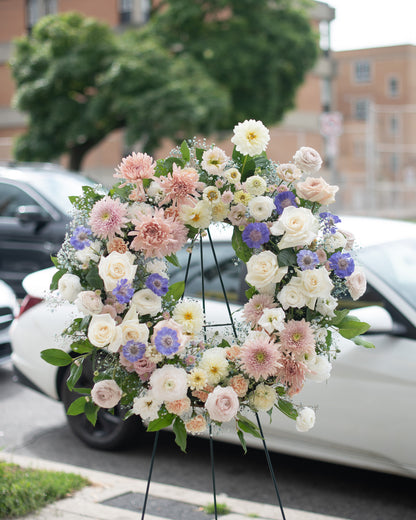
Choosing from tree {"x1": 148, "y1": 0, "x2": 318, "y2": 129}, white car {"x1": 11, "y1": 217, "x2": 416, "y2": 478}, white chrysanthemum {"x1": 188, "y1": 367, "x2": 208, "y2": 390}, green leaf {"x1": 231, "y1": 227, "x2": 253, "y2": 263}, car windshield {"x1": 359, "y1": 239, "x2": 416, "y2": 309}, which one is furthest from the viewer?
tree {"x1": 148, "y1": 0, "x2": 318, "y2": 129}

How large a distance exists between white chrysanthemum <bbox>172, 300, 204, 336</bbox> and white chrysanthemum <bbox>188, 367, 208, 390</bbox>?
0.47 ft

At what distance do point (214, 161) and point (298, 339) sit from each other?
717 mm

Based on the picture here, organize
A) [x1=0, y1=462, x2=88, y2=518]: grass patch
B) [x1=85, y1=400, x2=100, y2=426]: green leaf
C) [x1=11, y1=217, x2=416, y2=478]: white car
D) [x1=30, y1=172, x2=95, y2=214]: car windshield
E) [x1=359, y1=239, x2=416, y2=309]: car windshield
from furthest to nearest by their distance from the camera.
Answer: [x1=30, y1=172, x2=95, y2=214]: car windshield, [x1=359, y1=239, x2=416, y2=309]: car windshield, [x1=11, y1=217, x2=416, y2=478]: white car, [x1=0, y1=462, x2=88, y2=518]: grass patch, [x1=85, y1=400, x2=100, y2=426]: green leaf

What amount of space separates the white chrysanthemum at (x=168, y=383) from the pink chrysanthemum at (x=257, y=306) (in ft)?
1.18

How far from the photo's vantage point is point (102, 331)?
2537 mm

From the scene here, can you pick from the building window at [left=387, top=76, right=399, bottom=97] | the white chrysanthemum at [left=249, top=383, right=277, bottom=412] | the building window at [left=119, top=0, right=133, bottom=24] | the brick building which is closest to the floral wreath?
the white chrysanthemum at [left=249, top=383, right=277, bottom=412]

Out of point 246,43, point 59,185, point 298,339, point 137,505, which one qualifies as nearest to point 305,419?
point 298,339

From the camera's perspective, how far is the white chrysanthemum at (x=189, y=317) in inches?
107

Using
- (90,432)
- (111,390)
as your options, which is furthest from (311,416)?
(90,432)

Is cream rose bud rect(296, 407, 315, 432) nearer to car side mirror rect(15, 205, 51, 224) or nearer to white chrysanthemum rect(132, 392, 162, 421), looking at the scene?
white chrysanthemum rect(132, 392, 162, 421)

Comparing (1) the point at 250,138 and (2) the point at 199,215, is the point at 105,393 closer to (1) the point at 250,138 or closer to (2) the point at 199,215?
(2) the point at 199,215

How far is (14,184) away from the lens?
31.7 ft

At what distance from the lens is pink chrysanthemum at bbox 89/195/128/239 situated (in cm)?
272

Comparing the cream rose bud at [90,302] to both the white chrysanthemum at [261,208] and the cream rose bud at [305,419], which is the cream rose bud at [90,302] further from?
the cream rose bud at [305,419]
